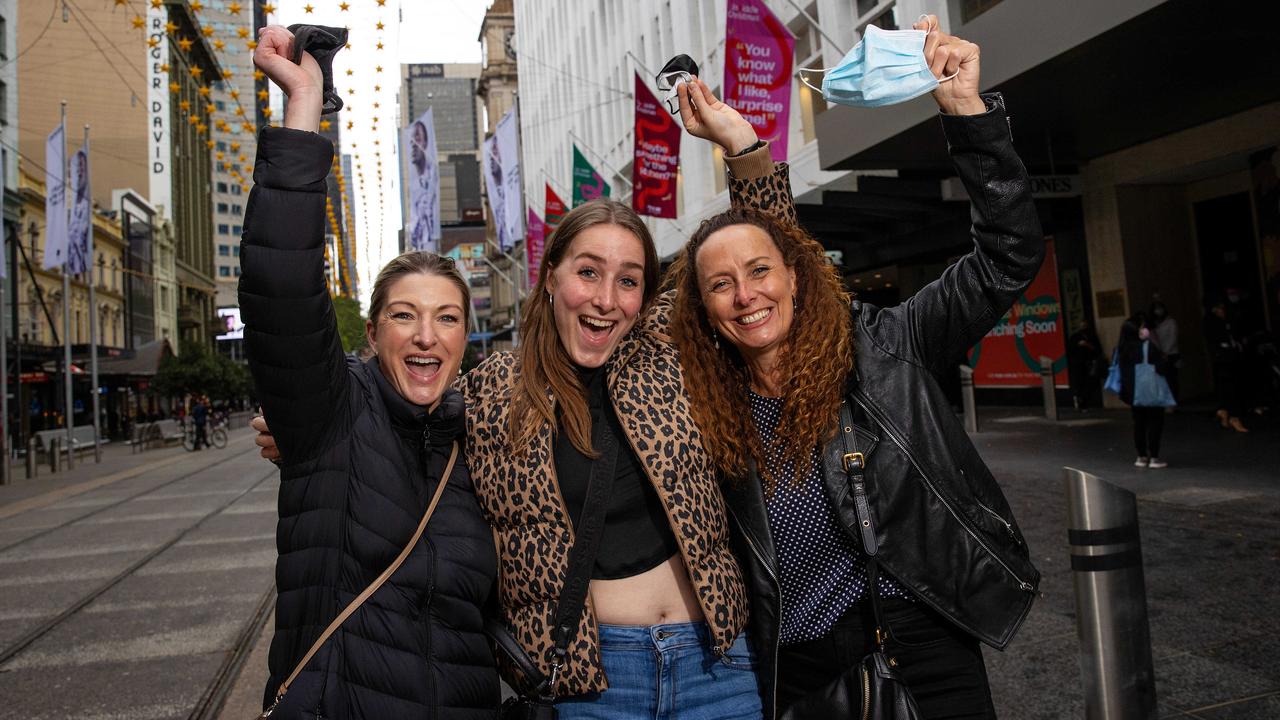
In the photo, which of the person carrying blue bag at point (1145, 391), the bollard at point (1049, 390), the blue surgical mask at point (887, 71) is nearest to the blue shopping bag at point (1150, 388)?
the person carrying blue bag at point (1145, 391)

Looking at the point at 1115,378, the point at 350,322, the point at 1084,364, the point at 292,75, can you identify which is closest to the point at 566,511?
the point at 292,75

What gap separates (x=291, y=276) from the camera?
183 cm

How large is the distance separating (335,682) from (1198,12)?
1010cm

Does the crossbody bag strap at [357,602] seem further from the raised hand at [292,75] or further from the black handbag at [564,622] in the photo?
the raised hand at [292,75]

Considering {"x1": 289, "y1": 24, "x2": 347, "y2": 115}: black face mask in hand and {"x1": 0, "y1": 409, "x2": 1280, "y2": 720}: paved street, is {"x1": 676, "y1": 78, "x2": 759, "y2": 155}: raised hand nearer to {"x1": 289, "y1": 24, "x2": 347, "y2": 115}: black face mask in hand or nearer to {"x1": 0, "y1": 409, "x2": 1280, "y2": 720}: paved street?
{"x1": 289, "y1": 24, "x2": 347, "y2": 115}: black face mask in hand

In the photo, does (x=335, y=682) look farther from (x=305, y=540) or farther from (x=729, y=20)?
(x=729, y=20)

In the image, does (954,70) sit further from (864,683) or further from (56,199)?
(56,199)

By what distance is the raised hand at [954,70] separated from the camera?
218 centimetres

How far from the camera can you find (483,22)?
8431 centimetres

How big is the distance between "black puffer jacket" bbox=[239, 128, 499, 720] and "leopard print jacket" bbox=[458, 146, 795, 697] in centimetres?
16

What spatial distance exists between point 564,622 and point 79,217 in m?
24.3

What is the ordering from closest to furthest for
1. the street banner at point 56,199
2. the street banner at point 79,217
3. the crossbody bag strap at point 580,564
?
the crossbody bag strap at point 580,564 < the street banner at point 56,199 < the street banner at point 79,217

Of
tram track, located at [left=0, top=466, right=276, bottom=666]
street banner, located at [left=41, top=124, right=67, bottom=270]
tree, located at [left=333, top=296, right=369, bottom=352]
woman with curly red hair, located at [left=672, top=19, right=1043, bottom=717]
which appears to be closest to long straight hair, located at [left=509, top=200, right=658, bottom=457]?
woman with curly red hair, located at [left=672, top=19, right=1043, bottom=717]

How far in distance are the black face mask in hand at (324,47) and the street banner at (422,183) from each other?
1779 cm
